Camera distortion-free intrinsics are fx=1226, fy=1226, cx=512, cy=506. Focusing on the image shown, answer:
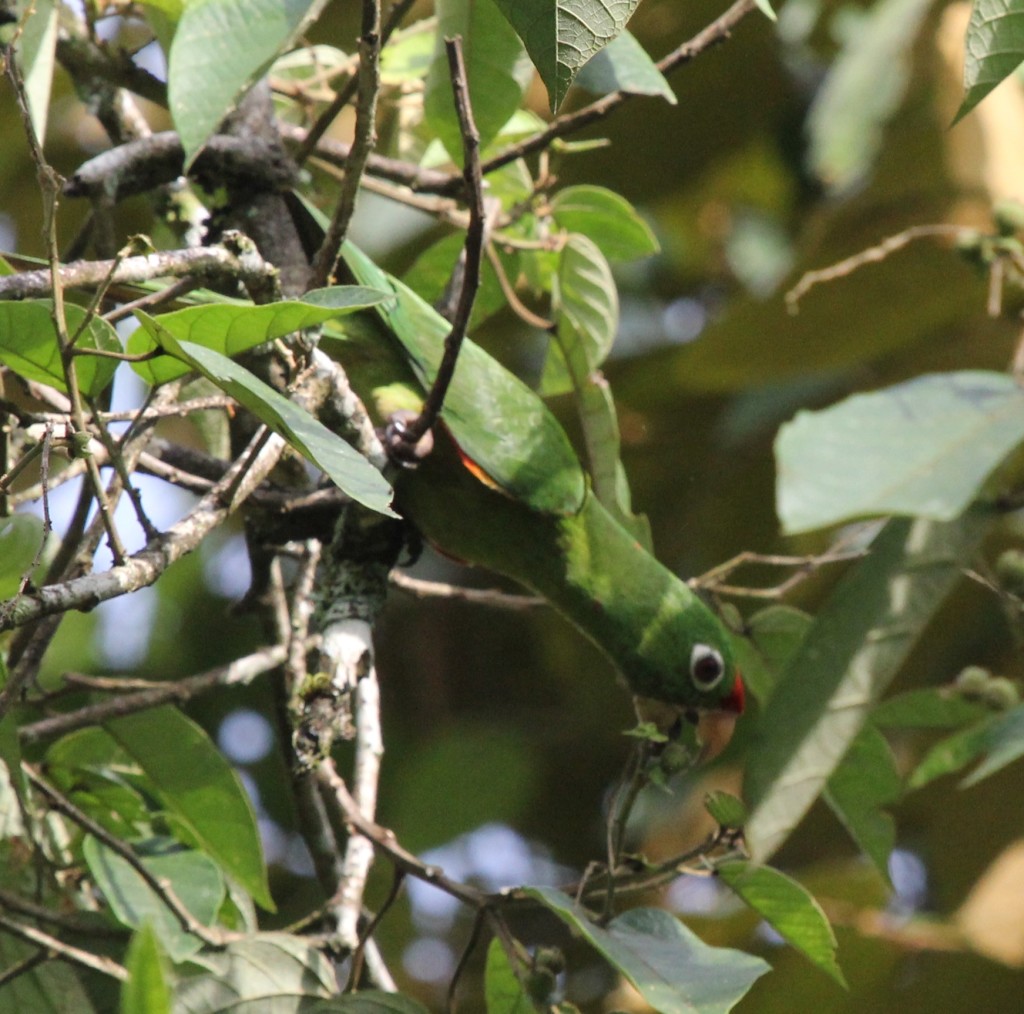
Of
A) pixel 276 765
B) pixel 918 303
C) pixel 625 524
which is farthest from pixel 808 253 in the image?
pixel 276 765

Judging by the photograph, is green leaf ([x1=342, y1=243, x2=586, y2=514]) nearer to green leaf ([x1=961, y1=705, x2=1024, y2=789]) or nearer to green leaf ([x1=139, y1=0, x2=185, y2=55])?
green leaf ([x1=139, y1=0, x2=185, y2=55])

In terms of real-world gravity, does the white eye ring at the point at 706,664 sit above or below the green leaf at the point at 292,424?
below

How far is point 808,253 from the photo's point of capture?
4.05m

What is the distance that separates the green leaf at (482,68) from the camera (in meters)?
1.89

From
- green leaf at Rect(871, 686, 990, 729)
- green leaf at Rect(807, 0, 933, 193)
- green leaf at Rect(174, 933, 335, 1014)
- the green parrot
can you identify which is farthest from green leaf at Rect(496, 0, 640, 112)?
green leaf at Rect(807, 0, 933, 193)

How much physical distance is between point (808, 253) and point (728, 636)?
78.5 inches

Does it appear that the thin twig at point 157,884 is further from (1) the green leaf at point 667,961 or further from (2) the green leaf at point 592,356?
(2) the green leaf at point 592,356

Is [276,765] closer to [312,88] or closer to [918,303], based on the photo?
[312,88]

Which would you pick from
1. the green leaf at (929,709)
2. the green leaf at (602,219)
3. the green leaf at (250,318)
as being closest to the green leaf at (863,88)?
the green leaf at (602,219)

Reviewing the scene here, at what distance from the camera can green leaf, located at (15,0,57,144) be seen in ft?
6.49

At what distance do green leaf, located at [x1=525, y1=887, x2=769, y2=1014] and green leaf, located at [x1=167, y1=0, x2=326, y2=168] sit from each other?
3.48 feet

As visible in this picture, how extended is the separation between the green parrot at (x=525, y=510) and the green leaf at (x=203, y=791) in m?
0.54

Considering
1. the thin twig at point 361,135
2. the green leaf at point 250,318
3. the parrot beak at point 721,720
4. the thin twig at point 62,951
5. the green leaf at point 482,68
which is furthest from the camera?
the parrot beak at point 721,720

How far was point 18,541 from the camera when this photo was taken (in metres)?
1.55
